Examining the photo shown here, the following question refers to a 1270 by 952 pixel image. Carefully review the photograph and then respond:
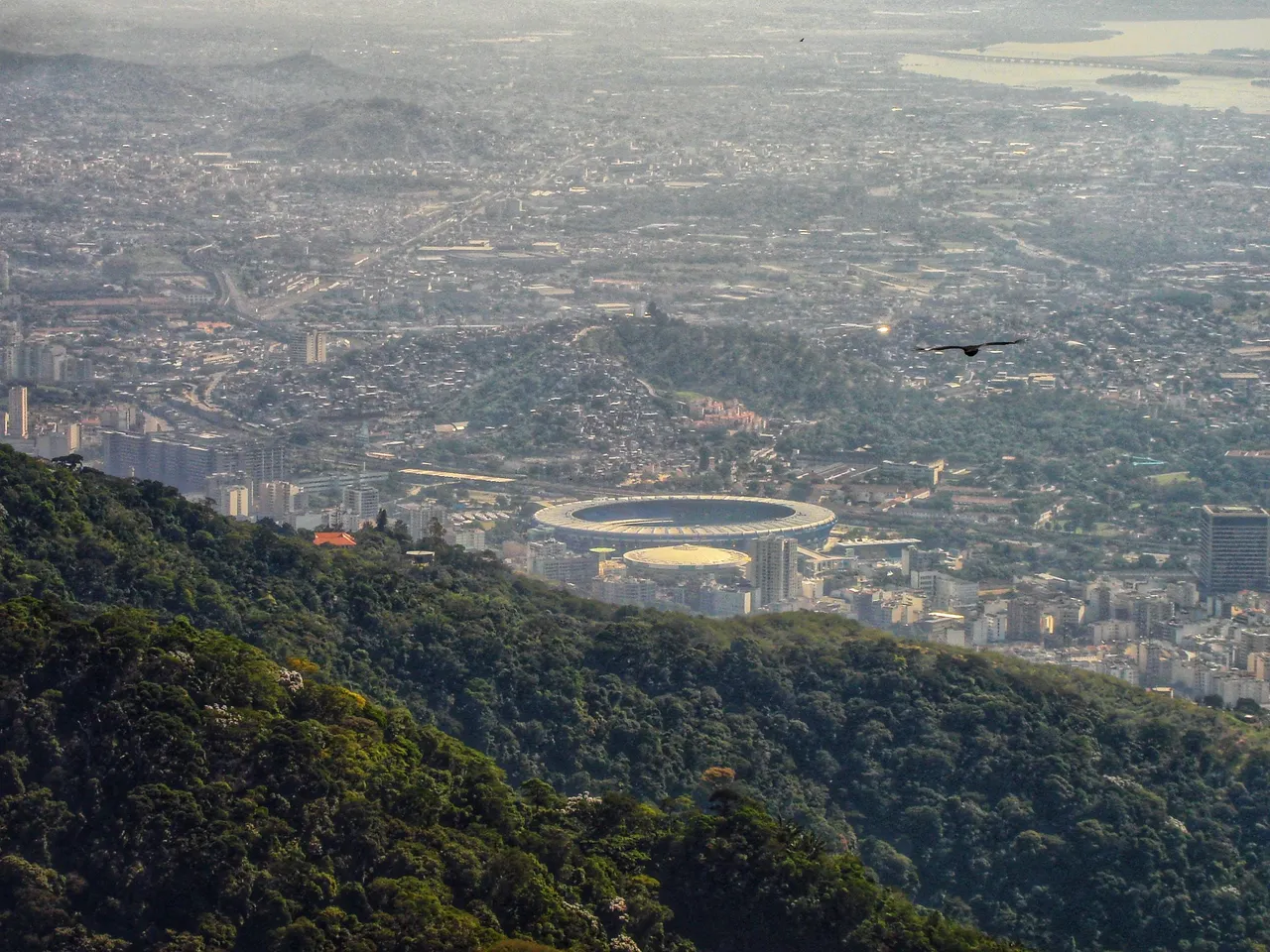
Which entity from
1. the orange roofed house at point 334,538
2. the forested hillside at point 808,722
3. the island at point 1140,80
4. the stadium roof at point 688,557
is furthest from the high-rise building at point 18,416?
the island at point 1140,80

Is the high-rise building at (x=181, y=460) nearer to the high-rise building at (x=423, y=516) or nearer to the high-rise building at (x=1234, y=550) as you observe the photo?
the high-rise building at (x=423, y=516)

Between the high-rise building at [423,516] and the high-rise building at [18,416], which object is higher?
the high-rise building at [18,416]

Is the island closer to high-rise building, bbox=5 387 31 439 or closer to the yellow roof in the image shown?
high-rise building, bbox=5 387 31 439

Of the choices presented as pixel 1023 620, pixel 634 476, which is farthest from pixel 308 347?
pixel 1023 620

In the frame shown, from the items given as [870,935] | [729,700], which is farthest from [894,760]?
[870,935]

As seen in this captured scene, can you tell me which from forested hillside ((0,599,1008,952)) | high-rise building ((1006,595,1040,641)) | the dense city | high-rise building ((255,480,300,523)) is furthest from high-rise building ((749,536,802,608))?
forested hillside ((0,599,1008,952))

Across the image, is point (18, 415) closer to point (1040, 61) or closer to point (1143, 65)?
point (1040, 61)

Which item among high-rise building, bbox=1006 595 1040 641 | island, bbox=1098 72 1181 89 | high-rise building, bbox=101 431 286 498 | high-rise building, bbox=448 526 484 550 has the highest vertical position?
island, bbox=1098 72 1181 89
